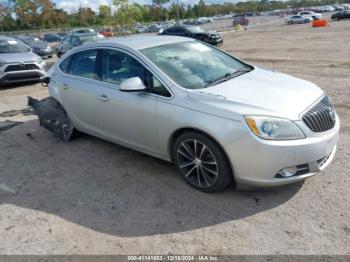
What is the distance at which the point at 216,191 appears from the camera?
3.64 m

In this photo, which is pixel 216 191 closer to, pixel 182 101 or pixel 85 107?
pixel 182 101

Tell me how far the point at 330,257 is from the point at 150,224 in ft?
5.25

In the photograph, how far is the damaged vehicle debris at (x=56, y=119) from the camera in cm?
548

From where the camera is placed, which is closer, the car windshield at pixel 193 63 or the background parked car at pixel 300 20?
the car windshield at pixel 193 63

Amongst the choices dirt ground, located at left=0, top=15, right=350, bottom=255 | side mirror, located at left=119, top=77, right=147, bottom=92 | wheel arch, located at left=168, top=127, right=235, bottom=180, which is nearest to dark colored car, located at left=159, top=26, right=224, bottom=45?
dirt ground, located at left=0, top=15, right=350, bottom=255

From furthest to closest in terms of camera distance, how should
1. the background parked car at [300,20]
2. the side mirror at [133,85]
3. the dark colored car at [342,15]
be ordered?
the background parked car at [300,20], the dark colored car at [342,15], the side mirror at [133,85]

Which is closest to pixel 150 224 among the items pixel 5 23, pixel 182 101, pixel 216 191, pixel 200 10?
pixel 216 191

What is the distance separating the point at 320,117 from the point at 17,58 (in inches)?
398

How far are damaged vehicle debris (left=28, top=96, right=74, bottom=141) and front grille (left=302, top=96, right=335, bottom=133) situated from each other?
3646mm

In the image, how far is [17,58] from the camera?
10820 millimetres

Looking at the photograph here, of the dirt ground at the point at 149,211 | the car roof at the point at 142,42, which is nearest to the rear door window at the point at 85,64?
the car roof at the point at 142,42

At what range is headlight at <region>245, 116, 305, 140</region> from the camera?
3.16 m

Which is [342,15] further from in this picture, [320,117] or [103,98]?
[103,98]

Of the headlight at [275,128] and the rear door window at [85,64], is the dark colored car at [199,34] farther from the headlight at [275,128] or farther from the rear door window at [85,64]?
the headlight at [275,128]
